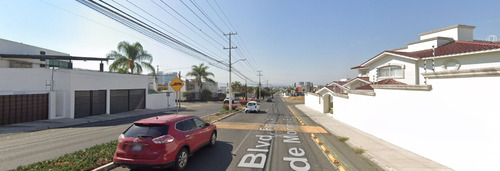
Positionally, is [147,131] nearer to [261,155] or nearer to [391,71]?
[261,155]

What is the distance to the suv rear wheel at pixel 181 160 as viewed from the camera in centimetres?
583

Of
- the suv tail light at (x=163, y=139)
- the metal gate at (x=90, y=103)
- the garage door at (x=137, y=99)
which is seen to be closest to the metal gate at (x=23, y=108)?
the metal gate at (x=90, y=103)

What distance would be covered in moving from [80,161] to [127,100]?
882 inches

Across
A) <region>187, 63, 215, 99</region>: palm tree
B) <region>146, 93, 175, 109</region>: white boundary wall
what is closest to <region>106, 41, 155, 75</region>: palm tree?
<region>146, 93, 175, 109</region>: white boundary wall

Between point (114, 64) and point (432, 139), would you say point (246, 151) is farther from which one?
point (114, 64)

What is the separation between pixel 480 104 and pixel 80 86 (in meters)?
25.3

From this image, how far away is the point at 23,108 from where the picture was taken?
16.1m

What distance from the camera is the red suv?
17.9 feet

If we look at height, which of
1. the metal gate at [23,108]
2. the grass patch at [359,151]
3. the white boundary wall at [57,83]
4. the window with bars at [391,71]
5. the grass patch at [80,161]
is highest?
the window with bars at [391,71]

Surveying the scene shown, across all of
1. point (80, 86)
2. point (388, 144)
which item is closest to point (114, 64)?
point (80, 86)

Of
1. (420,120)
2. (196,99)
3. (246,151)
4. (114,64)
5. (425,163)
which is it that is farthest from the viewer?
(196,99)

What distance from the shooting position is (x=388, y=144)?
930 cm

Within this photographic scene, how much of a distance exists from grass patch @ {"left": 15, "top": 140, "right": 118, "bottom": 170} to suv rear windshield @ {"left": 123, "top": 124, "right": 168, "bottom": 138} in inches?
54.3

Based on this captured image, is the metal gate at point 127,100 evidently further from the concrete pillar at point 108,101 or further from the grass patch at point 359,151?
the grass patch at point 359,151
